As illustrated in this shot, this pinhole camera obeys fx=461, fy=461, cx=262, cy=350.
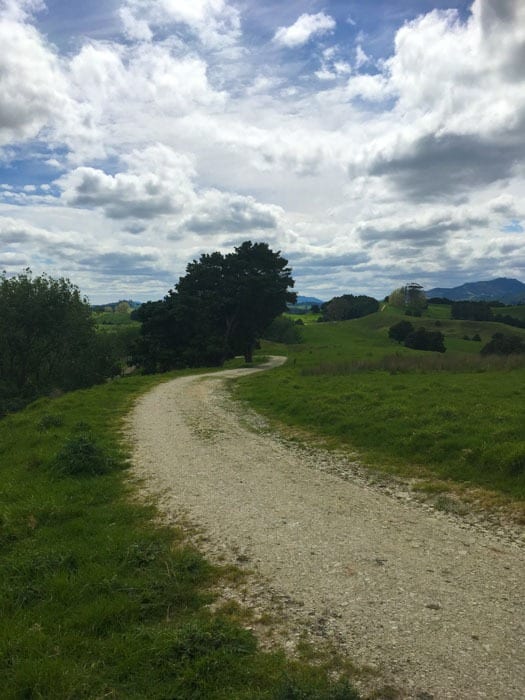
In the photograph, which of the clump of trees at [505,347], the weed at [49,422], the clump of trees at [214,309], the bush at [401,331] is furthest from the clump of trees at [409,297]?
the weed at [49,422]

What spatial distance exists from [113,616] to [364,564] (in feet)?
12.4

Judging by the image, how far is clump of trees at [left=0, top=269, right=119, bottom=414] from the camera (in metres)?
49.2

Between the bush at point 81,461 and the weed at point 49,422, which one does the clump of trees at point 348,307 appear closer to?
the weed at point 49,422

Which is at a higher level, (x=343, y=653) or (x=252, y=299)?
(x=252, y=299)

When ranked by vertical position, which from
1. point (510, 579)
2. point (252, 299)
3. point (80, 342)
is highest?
point (252, 299)

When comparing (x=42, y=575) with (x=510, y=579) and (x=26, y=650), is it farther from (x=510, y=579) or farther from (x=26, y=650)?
(x=510, y=579)

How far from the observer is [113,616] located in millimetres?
6078

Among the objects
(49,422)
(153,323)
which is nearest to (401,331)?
(153,323)

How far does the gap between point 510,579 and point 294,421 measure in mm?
12737

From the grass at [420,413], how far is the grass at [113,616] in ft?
23.4

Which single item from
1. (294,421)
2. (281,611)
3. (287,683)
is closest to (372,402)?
(294,421)

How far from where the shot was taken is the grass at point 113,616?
4832 millimetres

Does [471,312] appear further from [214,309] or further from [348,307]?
[214,309]

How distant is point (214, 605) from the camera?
6383mm
